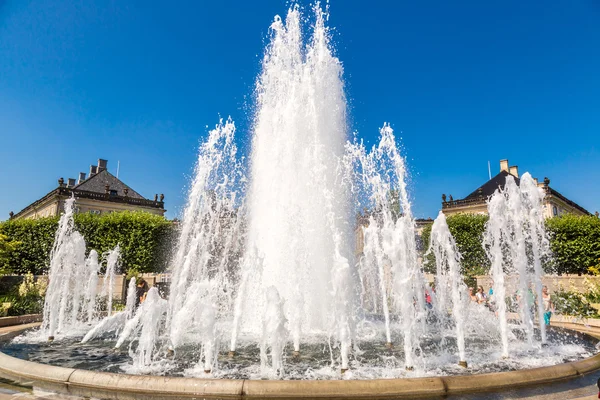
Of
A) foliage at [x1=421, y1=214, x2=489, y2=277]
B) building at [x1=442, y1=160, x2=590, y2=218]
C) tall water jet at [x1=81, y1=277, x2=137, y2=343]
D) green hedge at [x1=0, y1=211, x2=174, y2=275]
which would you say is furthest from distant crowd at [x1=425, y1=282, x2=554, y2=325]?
building at [x1=442, y1=160, x2=590, y2=218]

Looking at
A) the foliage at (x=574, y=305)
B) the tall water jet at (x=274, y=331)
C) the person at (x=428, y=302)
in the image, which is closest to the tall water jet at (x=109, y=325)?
the tall water jet at (x=274, y=331)

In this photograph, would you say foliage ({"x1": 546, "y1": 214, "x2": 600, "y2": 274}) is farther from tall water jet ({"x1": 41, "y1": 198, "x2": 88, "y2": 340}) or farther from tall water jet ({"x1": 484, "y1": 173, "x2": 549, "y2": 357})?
tall water jet ({"x1": 41, "y1": 198, "x2": 88, "y2": 340})

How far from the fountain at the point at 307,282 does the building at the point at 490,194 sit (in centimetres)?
3775

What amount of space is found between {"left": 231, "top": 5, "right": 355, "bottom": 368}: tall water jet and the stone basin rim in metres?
4.51

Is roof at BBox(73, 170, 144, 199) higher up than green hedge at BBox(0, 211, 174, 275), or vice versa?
roof at BBox(73, 170, 144, 199)

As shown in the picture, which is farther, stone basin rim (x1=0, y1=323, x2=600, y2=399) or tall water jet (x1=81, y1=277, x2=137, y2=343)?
tall water jet (x1=81, y1=277, x2=137, y2=343)

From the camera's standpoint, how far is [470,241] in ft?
105

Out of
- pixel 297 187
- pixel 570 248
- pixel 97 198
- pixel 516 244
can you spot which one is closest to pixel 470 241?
pixel 570 248

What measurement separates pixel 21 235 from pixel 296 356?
3214 centimetres

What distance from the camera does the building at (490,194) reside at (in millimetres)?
50031

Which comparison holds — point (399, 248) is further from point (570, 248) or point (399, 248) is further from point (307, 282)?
point (570, 248)

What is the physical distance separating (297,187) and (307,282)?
319 centimetres

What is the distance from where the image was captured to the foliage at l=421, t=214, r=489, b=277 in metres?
31.2

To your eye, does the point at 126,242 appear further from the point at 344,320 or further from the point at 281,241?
the point at 344,320
